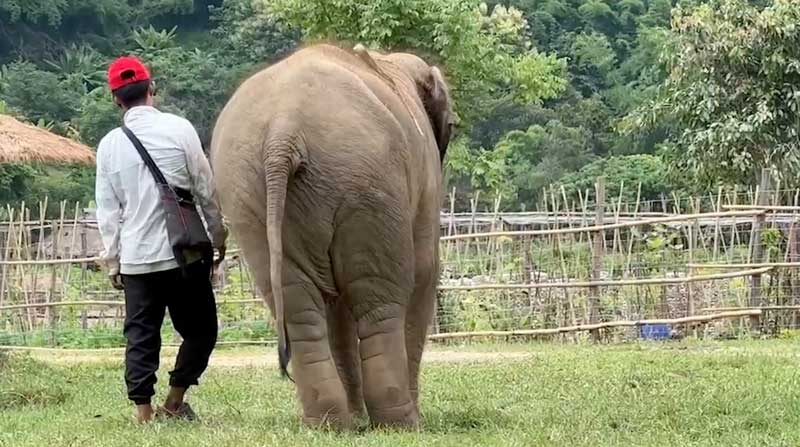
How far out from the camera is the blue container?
1366 centimetres

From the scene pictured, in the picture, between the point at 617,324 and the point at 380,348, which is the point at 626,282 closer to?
the point at 617,324

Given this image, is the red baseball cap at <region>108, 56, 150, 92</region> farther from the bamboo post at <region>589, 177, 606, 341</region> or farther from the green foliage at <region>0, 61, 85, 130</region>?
the green foliage at <region>0, 61, 85, 130</region>

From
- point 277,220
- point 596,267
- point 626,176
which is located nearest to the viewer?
point 277,220

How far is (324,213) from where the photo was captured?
16.9 ft

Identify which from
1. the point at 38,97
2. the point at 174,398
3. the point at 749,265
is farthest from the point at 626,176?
the point at 174,398

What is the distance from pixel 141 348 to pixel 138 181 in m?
0.70

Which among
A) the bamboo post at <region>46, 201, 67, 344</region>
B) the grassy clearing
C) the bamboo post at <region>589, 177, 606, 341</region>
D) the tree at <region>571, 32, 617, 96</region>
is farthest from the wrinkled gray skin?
the tree at <region>571, 32, 617, 96</region>

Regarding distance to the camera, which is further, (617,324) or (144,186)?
(617,324)

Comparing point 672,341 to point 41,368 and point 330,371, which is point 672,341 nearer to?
point 41,368

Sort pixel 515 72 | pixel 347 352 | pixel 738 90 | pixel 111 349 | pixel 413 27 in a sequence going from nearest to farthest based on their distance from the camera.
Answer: pixel 347 352 → pixel 111 349 → pixel 738 90 → pixel 413 27 → pixel 515 72

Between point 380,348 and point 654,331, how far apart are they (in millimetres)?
8801

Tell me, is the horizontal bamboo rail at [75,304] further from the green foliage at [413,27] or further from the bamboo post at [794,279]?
the bamboo post at [794,279]

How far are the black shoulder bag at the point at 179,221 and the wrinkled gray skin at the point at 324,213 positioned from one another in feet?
0.57

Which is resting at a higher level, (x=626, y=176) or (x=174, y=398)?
(x=626, y=176)
